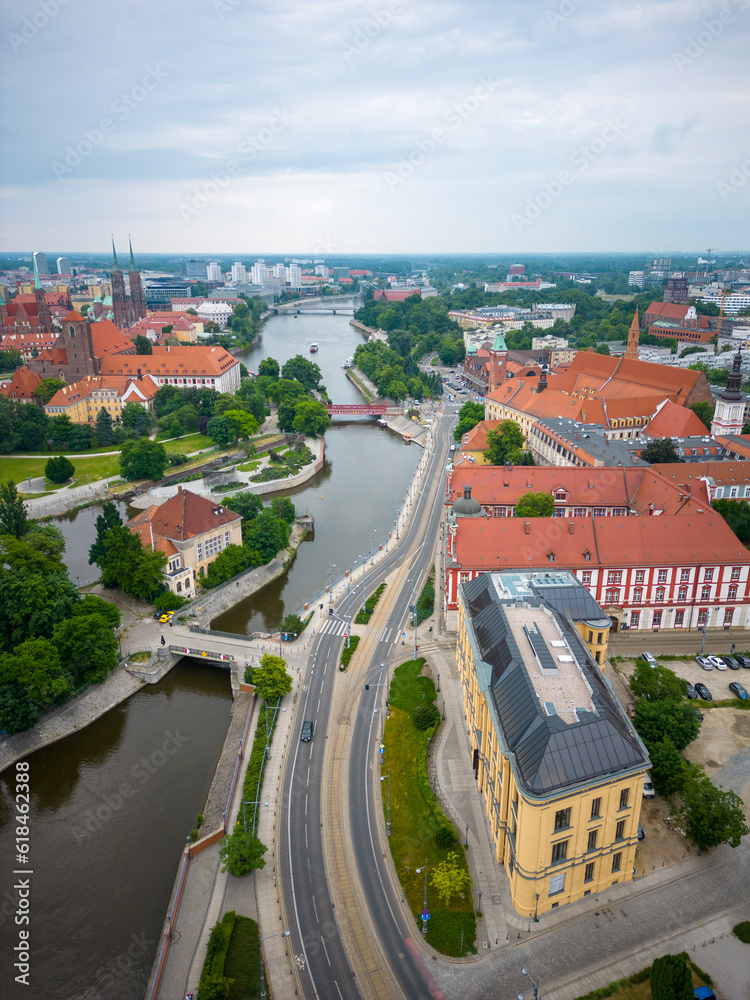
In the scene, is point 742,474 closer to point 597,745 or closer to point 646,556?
point 646,556

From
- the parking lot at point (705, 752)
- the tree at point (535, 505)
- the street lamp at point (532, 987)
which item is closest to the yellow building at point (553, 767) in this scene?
the street lamp at point (532, 987)

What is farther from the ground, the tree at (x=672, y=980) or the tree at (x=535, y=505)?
the tree at (x=535, y=505)

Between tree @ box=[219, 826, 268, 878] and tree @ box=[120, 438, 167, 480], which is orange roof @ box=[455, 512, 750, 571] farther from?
tree @ box=[120, 438, 167, 480]

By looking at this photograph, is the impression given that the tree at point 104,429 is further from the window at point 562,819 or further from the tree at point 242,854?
the window at point 562,819

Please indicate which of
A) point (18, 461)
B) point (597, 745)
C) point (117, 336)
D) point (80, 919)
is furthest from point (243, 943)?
point (117, 336)

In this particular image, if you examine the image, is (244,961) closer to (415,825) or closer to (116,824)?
(415,825)

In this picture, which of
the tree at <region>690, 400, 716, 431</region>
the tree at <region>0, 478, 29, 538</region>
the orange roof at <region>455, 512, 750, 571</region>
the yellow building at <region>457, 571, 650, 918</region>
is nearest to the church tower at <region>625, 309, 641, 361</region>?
the tree at <region>690, 400, 716, 431</region>

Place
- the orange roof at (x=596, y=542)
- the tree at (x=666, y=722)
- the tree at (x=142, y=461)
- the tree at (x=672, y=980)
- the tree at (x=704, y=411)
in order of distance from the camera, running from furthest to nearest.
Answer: the tree at (x=704, y=411) < the tree at (x=142, y=461) < the orange roof at (x=596, y=542) < the tree at (x=666, y=722) < the tree at (x=672, y=980)
